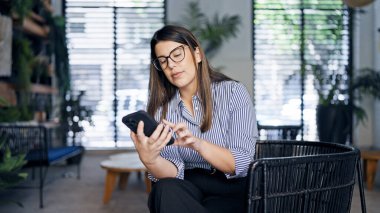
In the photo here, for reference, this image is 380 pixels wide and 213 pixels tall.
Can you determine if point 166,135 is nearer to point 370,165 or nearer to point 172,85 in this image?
point 172,85

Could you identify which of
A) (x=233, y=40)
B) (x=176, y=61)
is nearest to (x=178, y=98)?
(x=176, y=61)

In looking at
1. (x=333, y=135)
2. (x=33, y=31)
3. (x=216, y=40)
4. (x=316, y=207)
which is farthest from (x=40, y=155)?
(x=333, y=135)

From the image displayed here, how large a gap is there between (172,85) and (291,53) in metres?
6.87

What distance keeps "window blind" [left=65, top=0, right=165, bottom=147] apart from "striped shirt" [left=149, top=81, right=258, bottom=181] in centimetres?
656

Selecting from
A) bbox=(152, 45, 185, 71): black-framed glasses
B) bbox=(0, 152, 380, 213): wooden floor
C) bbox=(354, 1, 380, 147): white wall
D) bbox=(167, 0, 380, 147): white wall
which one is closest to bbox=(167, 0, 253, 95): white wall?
bbox=(167, 0, 380, 147): white wall

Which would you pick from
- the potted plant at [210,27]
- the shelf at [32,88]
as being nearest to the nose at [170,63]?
the shelf at [32,88]

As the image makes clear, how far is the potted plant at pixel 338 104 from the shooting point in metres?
7.51

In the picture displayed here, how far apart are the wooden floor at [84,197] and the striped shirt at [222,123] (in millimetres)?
2179

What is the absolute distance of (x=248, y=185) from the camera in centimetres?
114

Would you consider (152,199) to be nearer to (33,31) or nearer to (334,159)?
(334,159)

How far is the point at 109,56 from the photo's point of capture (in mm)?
8305

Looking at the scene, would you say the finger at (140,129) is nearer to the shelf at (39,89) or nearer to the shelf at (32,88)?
the shelf at (32,88)

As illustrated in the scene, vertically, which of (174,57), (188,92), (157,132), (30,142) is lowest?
(30,142)

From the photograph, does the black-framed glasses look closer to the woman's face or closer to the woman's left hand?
the woman's face
